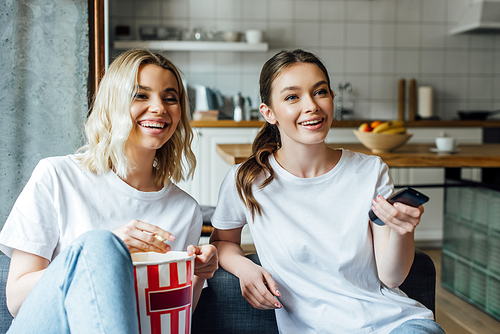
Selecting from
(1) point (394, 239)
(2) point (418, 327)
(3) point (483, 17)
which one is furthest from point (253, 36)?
(2) point (418, 327)

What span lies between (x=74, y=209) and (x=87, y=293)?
365mm

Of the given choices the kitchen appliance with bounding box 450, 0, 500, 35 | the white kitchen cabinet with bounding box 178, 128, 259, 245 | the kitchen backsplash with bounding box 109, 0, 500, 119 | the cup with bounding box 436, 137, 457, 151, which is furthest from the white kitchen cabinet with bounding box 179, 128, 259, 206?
the kitchen appliance with bounding box 450, 0, 500, 35

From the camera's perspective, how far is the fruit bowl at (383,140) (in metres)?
2.03

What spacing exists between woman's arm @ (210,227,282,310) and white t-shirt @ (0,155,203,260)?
97 mm

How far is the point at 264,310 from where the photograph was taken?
3.92 feet

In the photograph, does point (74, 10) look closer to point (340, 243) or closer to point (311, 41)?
point (340, 243)

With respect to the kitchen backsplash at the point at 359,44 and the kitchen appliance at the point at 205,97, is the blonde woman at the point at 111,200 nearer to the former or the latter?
the kitchen appliance at the point at 205,97

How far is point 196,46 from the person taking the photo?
3545 mm

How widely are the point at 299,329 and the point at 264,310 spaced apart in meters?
0.12

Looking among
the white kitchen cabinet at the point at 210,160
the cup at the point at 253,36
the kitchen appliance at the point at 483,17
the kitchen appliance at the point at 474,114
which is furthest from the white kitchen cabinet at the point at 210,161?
the kitchen appliance at the point at 483,17

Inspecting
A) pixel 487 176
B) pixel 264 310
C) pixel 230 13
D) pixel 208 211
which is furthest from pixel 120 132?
pixel 230 13

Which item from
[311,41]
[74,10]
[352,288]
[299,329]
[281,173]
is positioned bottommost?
[299,329]

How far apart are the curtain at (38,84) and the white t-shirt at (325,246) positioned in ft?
1.83

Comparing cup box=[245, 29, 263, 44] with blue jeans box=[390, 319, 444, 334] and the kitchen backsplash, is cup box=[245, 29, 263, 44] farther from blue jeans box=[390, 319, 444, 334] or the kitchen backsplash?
blue jeans box=[390, 319, 444, 334]
